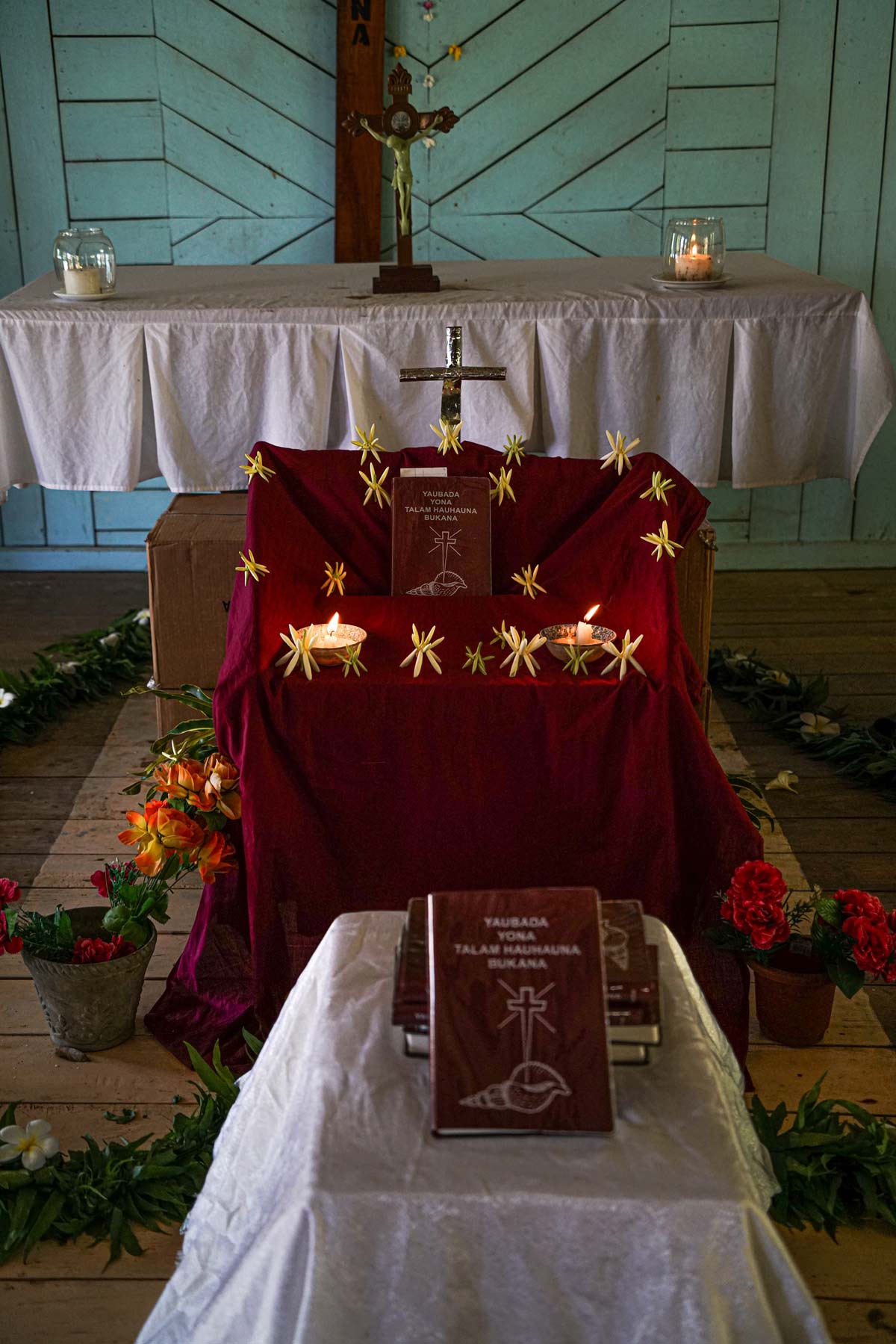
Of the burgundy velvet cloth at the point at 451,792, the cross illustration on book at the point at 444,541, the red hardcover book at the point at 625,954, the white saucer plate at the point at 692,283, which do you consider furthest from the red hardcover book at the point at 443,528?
the white saucer plate at the point at 692,283

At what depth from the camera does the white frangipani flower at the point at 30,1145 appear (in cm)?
173

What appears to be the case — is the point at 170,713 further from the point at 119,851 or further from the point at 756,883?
the point at 756,883

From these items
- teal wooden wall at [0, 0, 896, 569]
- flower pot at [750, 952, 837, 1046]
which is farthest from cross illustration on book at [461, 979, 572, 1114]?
teal wooden wall at [0, 0, 896, 569]

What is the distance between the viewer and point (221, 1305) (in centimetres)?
112

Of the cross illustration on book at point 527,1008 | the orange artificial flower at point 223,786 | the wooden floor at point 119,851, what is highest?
the cross illustration on book at point 527,1008

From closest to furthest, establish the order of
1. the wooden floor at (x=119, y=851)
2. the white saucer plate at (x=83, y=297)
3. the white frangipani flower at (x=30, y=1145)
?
the wooden floor at (x=119, y=851) → the white frangipani flower at (x=30, y=1145) → the white saucer plate at (x=83, y=297)

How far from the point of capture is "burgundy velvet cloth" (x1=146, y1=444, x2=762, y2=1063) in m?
1.81

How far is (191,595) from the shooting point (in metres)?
2.56

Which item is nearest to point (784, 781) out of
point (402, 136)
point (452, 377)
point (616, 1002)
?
point (452, 377)

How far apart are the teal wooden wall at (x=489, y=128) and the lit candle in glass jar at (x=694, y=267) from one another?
1142 millimetres

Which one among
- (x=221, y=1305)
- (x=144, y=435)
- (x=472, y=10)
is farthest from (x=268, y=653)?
(x=472, y=10)

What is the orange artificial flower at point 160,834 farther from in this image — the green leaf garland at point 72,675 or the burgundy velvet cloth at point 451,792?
the green leaf garland at point 72,675

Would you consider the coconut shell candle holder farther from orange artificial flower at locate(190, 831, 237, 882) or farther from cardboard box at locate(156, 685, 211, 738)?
cardboard box at locate(156, 685, 211, 738)

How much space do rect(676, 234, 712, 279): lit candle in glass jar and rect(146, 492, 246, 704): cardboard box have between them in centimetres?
123
